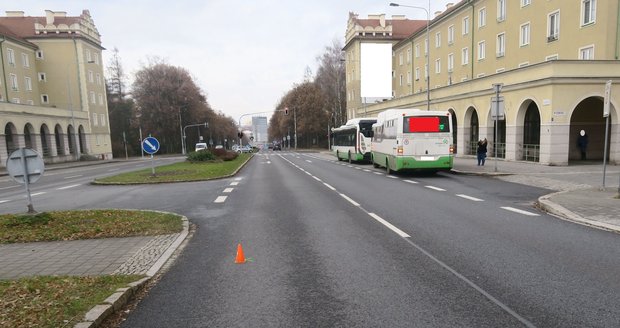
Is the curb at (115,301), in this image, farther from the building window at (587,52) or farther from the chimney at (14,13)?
the chimney at (14,13)

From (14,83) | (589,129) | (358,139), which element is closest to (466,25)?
(358,139)

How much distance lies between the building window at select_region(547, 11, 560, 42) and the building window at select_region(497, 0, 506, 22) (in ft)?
19.5

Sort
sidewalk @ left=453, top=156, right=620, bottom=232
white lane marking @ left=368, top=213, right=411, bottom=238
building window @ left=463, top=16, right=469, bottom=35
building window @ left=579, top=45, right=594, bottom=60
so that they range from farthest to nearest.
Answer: building window @ left=463, top=16, right=469, bottom=35 → building window @ left=579, top=45, right=594, bottom=60 → sidewalk @ left=453, top=156, right=620, bottom=232 → white lane marking @ left=368, top=213, right=411, bottom=238

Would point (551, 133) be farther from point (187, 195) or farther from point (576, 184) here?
point (187, 195)

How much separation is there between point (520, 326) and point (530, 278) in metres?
1.40

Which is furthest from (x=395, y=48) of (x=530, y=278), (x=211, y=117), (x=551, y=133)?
(x=530, y=278)

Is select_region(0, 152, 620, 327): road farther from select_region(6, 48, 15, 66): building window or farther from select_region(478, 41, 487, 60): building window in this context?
select_region(6, 48, 15, 66): building window

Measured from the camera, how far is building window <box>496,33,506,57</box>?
3503 cm

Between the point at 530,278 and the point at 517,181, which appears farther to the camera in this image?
the point at 517,181

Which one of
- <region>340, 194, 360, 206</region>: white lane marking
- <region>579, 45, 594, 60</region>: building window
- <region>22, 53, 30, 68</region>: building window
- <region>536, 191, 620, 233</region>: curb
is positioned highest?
<region>22, 53, 30, 68</region>: building window

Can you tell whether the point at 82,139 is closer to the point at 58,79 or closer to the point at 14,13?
the point at 58,79

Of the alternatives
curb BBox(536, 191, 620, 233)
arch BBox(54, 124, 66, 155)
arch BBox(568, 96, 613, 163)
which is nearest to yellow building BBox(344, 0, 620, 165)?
arch BBox(568, 96, 613, 163)

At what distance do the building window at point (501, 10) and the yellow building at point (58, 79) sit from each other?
45.7m

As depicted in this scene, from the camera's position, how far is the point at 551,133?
20.1 metres
